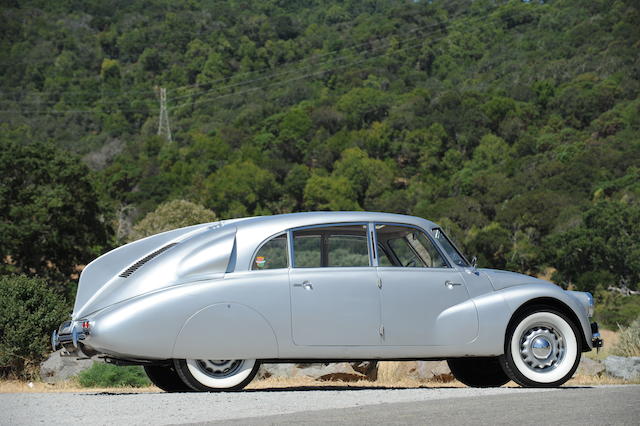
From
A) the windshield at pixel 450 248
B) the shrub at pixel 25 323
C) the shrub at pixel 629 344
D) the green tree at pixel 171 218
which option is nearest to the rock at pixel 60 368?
the shrub at pixel 25 323

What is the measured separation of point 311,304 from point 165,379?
206cm

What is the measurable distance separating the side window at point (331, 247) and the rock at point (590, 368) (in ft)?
20.6

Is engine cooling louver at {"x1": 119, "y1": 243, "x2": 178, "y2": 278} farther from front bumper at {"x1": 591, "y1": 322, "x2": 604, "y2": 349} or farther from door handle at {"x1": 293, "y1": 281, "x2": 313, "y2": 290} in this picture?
front bumper at {"x1": 591, "y1": 322, "x2": 604, "y2": 349}

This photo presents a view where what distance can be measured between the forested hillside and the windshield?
42970 mm

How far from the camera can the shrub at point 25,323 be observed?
17.4 meters

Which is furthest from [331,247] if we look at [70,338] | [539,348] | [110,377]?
[110,377]

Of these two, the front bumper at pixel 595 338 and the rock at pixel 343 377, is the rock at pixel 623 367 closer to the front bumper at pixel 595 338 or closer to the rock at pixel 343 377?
the rock at pixel 343 377

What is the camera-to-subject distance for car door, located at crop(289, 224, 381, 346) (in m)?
8.98

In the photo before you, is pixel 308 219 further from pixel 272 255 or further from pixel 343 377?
pixel 343 377

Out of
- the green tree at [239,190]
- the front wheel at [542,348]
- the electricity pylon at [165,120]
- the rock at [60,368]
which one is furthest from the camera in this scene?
the electricity pylon at [165,120]

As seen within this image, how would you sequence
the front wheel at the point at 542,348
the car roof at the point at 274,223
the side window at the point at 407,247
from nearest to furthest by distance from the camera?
the car roof at the point at 274,223 < the front wheel at the point at 542,348 < the side window at the point at 407,247

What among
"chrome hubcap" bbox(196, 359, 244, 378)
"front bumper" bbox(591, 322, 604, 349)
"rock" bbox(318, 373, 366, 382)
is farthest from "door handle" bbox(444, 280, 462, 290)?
"rock" bbox(318, 373, 366, 382)

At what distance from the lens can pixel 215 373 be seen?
29.5 ft

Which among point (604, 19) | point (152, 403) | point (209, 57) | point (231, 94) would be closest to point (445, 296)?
point (152, 403)
